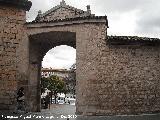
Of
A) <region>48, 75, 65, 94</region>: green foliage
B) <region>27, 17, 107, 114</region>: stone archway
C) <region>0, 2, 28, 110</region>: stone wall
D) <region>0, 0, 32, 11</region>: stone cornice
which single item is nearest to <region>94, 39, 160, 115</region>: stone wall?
<region>27, 17, 107, 114</region>: stone archway

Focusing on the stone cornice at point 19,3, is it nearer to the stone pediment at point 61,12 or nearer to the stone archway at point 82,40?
the stone archway at point 82,40

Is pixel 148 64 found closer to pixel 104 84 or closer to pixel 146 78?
pixel 146 78

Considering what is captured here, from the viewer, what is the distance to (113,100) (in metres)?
14.4

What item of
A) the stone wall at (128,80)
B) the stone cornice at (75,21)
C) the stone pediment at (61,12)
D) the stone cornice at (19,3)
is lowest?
the stone wall at (128,80)

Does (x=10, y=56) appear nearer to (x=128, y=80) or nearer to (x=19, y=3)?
(x=19, y=3)

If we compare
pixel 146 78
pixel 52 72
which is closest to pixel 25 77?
pixel 146 78

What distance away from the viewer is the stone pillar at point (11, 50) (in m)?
14.6

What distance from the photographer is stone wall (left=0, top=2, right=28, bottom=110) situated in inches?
573

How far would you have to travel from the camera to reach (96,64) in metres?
14.7

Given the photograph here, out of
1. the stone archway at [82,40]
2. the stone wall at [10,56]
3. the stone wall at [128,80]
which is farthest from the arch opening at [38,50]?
the stone wall at [128,80]

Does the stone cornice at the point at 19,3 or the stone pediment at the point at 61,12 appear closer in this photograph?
the stone cornice at the point at 19,3

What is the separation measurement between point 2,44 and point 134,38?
268 inches

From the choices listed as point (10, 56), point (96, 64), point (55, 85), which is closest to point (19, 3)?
point (10, 56)

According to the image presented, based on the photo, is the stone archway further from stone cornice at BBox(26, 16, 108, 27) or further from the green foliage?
the green foliage
